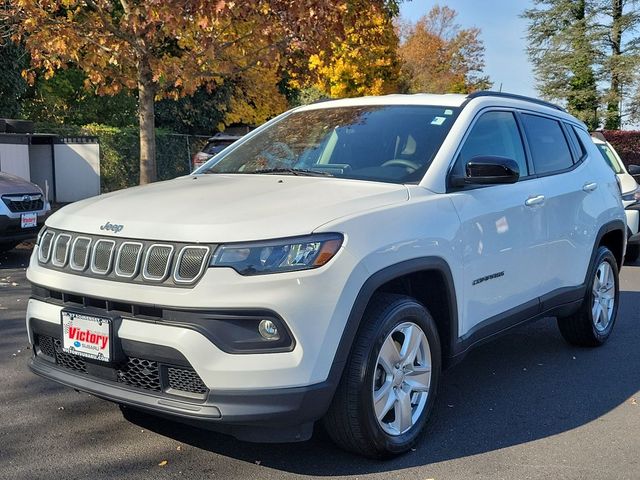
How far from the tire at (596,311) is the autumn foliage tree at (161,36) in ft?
17.9

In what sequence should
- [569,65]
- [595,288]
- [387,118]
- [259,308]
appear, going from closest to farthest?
[259,308]
[387,118]
[595,288]
[569,65]

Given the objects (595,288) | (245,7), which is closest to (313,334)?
(595,288)

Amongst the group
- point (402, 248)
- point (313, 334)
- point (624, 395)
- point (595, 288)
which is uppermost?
point (402, 248)

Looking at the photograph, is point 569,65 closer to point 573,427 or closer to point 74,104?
point 74,104

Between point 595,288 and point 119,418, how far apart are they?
3709 millimetres

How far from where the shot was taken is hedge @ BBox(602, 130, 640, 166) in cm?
2812

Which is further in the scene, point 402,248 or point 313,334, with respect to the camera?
point 402,248

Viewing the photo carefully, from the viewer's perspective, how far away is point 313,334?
10.0ft

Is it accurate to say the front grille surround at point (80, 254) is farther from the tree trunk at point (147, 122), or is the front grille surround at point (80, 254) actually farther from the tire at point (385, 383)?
the tree trunk at point (147, 122)

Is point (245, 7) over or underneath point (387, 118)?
over

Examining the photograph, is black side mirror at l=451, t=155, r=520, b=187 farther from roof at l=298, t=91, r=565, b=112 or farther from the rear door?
the rear door

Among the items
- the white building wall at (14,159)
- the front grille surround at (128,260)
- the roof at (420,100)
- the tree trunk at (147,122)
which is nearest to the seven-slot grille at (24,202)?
the tree trunk at (147,122)

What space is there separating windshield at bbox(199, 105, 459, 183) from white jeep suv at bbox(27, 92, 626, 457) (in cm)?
1

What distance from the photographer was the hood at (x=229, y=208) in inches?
122
